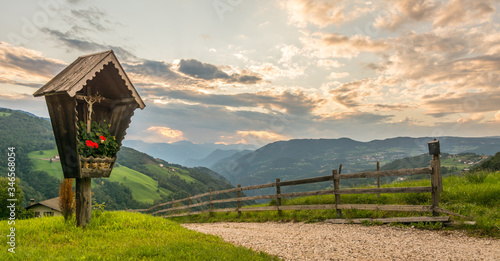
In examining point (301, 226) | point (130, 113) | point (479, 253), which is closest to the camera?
point (479, 253)

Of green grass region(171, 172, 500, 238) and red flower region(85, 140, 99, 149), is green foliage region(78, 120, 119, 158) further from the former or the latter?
green grass region(171, 172, 500, 238)

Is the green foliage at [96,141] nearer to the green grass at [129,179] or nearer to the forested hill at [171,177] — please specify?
the green grass at [129,179]

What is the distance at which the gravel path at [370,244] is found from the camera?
648 centimetres

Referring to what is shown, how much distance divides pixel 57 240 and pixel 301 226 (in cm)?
771

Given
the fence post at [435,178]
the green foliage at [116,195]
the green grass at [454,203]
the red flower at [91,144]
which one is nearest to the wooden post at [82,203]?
the red flower at [91,144]

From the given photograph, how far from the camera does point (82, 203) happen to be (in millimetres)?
8305

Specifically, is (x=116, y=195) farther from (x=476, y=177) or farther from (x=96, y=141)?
(x=476, y=177)

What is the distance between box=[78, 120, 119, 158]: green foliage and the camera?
A: 325 inches

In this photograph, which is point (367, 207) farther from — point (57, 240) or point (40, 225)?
point (40, 225)

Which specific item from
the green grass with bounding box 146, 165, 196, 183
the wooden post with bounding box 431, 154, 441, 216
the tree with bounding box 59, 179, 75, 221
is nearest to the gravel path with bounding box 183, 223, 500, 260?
the wooden post with bounding box 431, 154, 441, 216

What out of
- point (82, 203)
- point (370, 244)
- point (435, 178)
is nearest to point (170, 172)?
point (82, 203)

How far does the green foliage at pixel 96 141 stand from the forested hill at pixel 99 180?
253 feet

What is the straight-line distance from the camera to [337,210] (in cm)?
1116

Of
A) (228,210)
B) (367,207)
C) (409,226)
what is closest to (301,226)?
(367,207)
